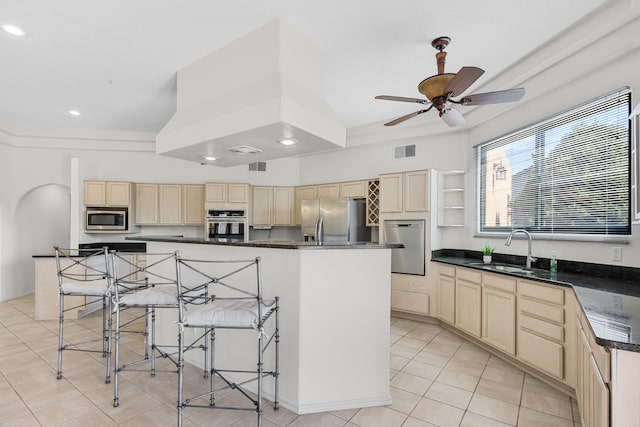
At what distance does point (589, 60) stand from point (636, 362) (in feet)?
8.50

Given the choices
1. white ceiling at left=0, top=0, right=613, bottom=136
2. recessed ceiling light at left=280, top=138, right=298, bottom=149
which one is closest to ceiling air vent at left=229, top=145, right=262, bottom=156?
recessed ceiling light at left=280, top=138, right=298, bottom=149

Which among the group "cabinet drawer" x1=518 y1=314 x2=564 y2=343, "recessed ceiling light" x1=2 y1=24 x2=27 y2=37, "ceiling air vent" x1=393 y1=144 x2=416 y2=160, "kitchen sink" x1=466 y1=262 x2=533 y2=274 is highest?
"recessed ceiling light" x1=2 y1=24 x2=27 y2=37

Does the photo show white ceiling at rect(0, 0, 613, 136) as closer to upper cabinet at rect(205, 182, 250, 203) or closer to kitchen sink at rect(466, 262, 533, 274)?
upper cabinet at rect(205, 182, 250, 203)

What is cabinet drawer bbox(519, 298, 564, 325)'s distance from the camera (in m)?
2.55

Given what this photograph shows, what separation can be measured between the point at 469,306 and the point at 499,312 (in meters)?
0.48

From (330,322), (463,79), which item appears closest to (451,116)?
(463,79)

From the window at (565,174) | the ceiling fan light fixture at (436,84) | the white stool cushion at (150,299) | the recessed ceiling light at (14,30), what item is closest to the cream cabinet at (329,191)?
the window at (565,174)

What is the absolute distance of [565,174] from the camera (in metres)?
3.17

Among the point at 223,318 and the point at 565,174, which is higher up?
the point at 565,174

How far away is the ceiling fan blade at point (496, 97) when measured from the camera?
2375mm

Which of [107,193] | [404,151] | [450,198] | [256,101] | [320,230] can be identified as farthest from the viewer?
[107,193]

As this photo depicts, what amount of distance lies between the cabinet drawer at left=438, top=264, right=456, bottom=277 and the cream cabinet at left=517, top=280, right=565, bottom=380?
42.1 inches

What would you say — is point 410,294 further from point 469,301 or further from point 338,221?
point 338,221

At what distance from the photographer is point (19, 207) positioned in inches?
224
